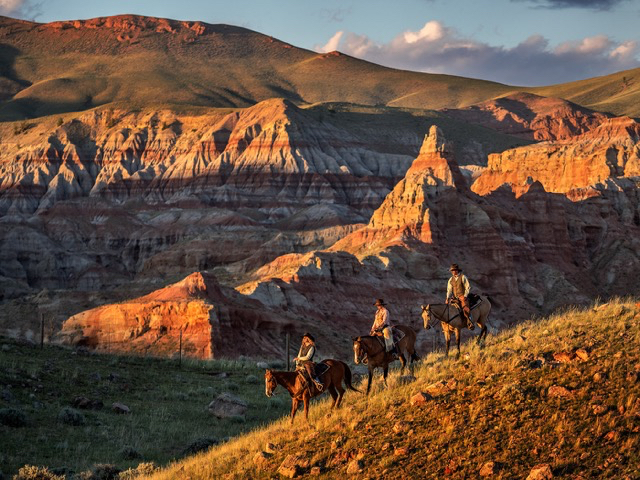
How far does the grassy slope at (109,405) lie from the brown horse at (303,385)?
517 cm

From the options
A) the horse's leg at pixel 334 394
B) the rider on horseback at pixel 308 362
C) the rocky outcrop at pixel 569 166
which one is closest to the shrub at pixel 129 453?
the rider on horseback at pixel 308 362

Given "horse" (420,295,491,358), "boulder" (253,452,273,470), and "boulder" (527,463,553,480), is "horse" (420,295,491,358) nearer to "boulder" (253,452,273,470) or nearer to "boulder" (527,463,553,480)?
"boulder" (253,452,273,470)

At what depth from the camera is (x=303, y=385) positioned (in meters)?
23.9

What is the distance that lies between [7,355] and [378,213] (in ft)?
251

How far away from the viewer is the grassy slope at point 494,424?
732 inches

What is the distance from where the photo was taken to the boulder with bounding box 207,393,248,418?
34969 mm

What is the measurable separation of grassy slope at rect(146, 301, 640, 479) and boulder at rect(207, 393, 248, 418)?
974 cm

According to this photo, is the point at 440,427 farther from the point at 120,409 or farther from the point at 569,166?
the point at 569,166

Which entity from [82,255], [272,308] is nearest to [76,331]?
[272,308]

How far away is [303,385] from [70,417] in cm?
1075

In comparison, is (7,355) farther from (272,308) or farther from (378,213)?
(378,213)

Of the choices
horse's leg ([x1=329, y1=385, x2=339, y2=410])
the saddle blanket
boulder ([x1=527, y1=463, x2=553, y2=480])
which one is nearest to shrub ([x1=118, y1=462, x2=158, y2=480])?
horse's leg ([x1=329, y1=385, x2=339, y2=410])

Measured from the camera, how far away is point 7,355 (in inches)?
1636

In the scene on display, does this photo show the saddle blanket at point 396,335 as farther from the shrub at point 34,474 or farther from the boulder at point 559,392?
the shrub at point 34,474
